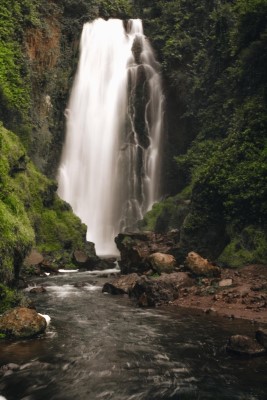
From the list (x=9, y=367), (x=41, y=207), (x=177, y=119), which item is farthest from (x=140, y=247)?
(x=177, y=119)

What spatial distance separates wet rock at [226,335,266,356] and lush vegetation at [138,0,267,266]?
973cm

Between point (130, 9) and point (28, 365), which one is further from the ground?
point (130, 9)

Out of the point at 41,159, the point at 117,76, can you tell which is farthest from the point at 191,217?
the point at 117,76

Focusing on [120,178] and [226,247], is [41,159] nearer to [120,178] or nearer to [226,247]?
[120,178]

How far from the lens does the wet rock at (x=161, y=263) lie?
1940 centimetres

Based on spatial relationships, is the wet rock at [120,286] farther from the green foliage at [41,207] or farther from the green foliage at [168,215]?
the green foliage at [168,215]

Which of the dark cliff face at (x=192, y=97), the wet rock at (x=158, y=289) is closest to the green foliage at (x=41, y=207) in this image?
the dark cliff face at (x=192, y=97)

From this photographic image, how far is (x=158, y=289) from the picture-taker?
16.2 meters

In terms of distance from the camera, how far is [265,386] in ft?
25.9

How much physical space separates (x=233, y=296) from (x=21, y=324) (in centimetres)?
791

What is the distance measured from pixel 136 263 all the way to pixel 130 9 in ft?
123

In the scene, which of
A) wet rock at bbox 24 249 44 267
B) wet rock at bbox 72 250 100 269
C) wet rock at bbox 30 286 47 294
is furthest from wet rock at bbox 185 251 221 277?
wet rock at bbox 24 249 44 267

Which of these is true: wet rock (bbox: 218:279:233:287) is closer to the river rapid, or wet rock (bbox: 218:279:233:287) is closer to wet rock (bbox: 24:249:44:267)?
the river rapid

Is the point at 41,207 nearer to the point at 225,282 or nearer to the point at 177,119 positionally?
the point at 225,282
